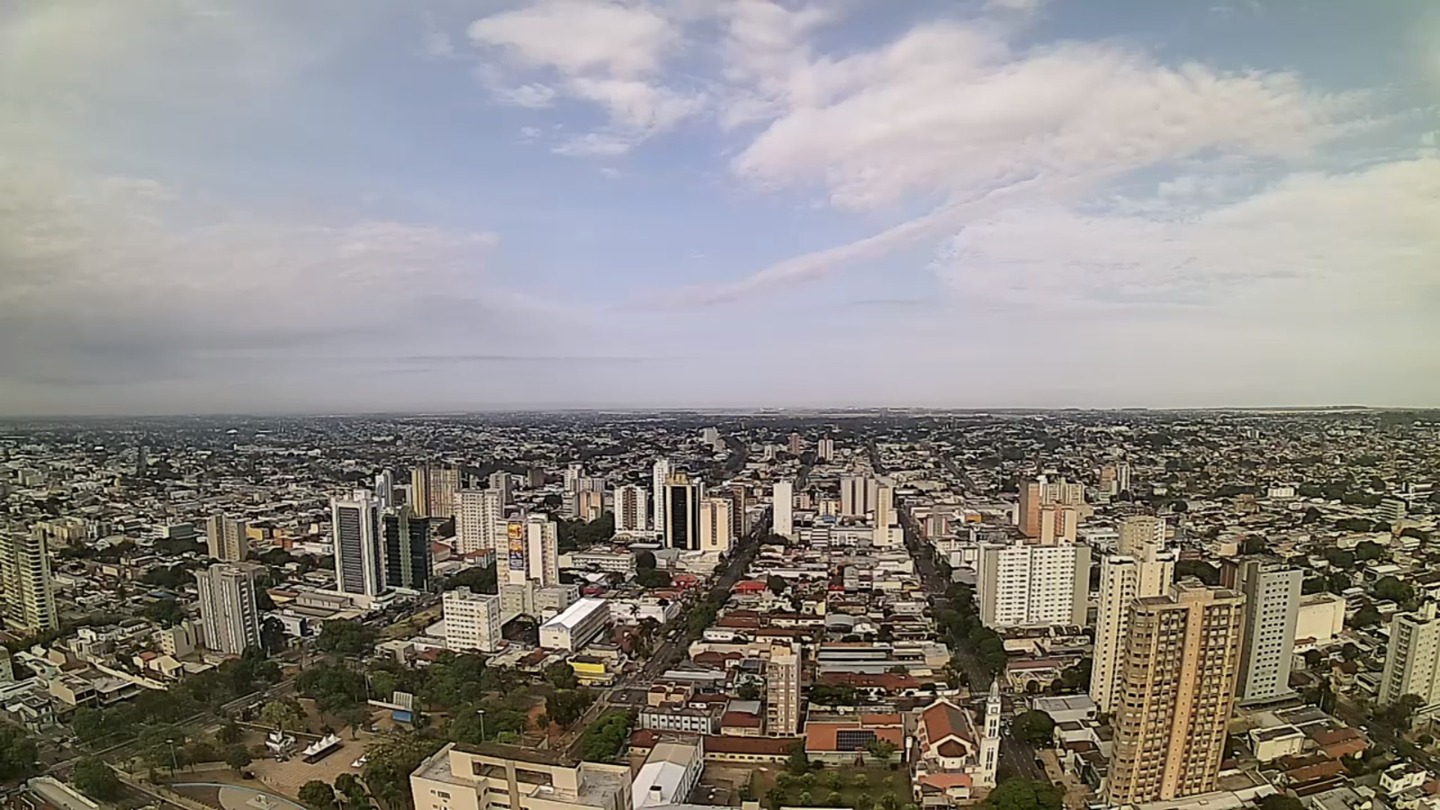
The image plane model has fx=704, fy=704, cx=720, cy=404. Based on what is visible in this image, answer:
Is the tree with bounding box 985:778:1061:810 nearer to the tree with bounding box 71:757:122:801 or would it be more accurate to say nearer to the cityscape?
the cityscape

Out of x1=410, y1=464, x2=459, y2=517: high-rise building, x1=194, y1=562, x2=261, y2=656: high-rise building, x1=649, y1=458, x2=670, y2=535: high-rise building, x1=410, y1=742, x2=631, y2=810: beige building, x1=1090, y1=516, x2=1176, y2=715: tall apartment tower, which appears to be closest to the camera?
x1=410, y1=742, x2=631, y2=810: beige building

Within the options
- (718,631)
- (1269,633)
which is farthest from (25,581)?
(1269,633)

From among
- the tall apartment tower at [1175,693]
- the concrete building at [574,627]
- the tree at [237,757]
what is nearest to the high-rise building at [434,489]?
the concrete building at [574,627]

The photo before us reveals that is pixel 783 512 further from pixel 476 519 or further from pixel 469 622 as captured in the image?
pixel 469 622

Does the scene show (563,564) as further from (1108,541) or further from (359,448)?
(1108,541)

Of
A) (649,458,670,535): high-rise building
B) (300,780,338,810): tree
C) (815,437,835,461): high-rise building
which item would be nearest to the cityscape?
(300,780,338,810): tree

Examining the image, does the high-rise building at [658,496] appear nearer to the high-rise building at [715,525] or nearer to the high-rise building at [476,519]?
the high-rise building at [715,525]

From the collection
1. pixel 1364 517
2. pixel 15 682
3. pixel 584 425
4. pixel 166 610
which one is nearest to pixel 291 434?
pixel 166 610
